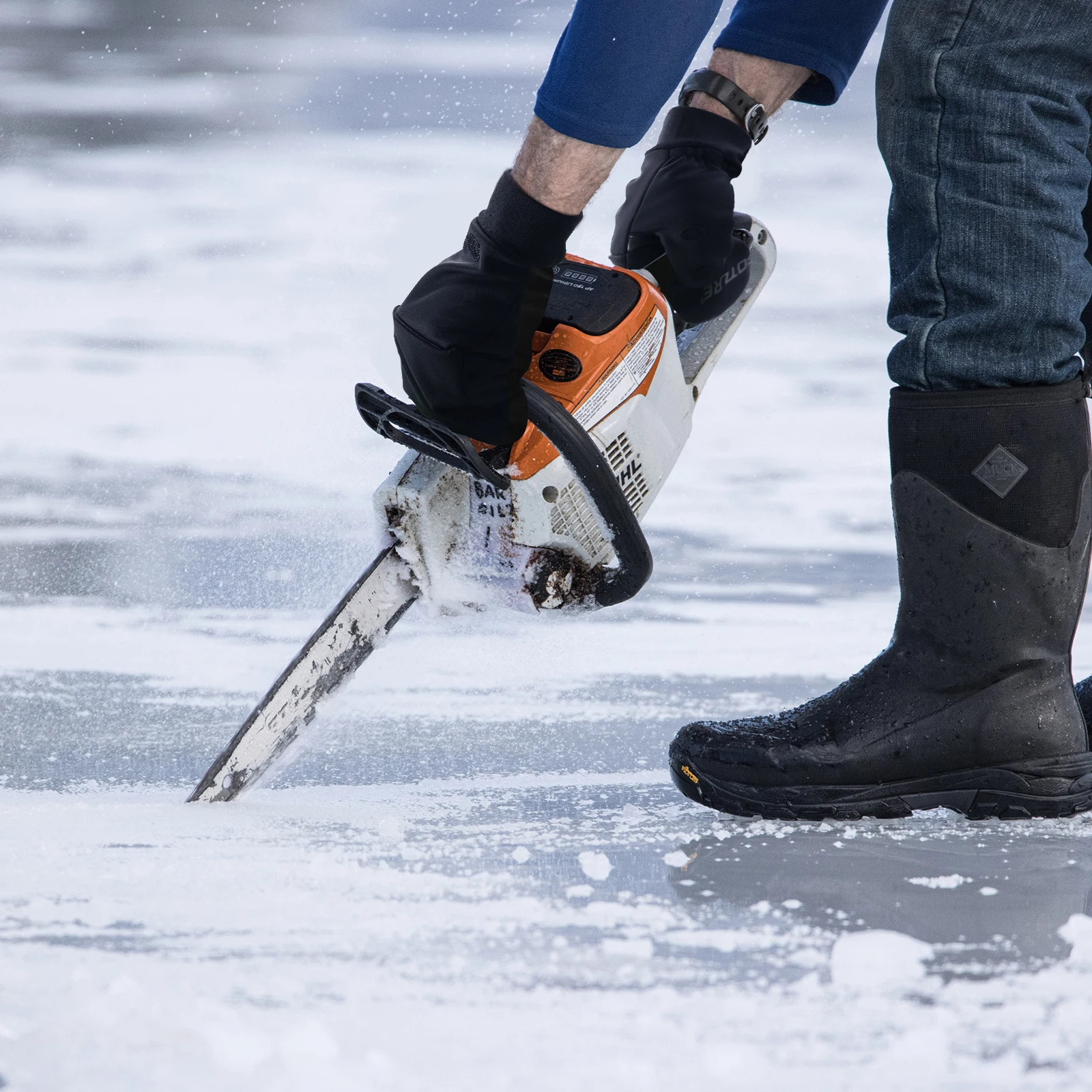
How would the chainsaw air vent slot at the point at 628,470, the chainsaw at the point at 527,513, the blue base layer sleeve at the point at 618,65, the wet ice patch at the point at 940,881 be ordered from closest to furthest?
the wet ice patch at the point at 940,881 → the blue base layer sleeve at the point at 618,65 → the chainsaw at the point at 527,513 → the chainsaw air vent slot at the point at 628,470

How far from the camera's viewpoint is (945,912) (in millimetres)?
1044

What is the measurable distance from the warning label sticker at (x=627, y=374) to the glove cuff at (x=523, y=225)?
0.23 m

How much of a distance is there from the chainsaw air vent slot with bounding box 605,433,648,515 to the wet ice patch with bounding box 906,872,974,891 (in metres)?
0.61

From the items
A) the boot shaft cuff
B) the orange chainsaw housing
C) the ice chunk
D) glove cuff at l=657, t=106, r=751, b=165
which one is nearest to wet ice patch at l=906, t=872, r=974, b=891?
the ice chunk

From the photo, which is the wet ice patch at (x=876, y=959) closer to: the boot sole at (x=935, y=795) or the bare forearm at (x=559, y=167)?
the boot sole at (x=935, y=795)

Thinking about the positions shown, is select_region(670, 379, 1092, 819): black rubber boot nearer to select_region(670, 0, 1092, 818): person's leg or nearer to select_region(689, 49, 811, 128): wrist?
select_region(670, 0, 1092, 818): person's leg

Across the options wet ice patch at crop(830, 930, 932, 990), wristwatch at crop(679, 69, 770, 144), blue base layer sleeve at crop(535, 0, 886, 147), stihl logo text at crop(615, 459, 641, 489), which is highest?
blue base layer sleeve at crop(535, 0, 886, 147)

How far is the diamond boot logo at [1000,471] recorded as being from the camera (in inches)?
53.3

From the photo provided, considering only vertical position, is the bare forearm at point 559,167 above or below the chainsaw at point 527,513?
above

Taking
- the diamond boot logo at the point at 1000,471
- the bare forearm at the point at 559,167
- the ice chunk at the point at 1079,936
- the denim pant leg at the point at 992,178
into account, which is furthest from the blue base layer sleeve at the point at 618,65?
the ice chunk at the point at 1079,936

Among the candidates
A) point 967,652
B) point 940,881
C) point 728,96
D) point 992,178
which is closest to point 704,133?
point 728,96

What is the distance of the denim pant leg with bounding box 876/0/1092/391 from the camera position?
128cm

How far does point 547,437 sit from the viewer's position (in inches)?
57.8

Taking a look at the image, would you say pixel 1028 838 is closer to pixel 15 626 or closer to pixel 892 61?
pixel 892 61
